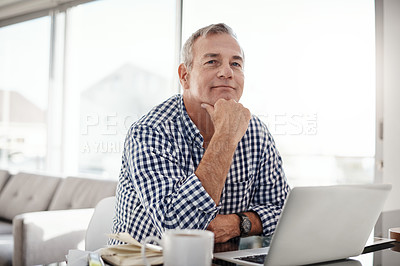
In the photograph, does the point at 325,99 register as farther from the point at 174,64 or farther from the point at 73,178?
the point at 73,178

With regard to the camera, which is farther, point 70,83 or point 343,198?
point 70,83

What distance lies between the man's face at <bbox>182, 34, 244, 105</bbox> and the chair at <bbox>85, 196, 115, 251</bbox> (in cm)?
46

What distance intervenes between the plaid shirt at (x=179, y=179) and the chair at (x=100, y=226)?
0.03m

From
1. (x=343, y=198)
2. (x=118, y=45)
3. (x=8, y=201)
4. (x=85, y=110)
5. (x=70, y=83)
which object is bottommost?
(x=8, y=201)

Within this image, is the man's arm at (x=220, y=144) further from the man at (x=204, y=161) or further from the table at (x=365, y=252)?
the table at (x=365, y=252)

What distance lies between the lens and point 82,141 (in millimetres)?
4395

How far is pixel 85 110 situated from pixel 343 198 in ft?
12.6

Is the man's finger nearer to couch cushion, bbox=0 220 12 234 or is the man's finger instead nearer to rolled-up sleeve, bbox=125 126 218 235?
rolled-up sleeve, bbox=125 126 218 235

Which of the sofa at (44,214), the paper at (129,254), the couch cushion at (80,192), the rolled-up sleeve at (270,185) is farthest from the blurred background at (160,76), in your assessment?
the paper at (129,254)

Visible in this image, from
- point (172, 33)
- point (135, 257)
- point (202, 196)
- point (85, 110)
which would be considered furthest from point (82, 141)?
point (135, 257)

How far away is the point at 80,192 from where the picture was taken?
304 centimetres

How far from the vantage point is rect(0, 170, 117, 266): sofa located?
244 cm

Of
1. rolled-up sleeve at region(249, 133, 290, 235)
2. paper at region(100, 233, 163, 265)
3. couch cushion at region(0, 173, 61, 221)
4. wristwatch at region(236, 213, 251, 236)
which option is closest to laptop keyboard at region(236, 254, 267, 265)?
paper at region(100, 233, 163, 265)

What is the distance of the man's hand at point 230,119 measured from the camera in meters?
1.27
